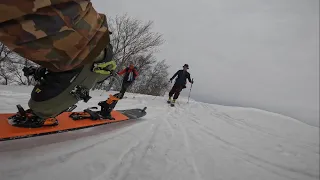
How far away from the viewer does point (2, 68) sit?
884 inches

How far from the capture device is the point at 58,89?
1.34 meters

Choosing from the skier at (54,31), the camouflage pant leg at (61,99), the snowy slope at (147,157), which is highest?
the skier at (54,31)

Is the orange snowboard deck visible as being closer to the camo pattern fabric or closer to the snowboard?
the snowboard

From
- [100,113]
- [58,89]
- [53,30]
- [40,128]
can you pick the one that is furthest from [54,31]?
[100,113]

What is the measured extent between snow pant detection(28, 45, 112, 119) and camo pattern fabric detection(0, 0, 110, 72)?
1.25ft

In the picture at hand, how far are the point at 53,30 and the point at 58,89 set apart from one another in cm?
67

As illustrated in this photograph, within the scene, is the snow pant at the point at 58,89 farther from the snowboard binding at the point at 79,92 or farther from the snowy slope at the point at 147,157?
the snowy slope at the point at 147,157

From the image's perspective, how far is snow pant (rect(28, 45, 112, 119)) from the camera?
1313 mm

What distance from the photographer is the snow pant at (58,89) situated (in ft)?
4.31

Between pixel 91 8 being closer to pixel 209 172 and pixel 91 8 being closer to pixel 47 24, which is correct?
pixel 47 24

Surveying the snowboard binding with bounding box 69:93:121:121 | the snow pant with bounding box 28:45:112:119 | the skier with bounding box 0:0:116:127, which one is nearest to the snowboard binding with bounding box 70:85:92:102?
the snow pant with bounding box 28:45:112:119

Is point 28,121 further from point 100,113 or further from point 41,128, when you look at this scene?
point 100,113

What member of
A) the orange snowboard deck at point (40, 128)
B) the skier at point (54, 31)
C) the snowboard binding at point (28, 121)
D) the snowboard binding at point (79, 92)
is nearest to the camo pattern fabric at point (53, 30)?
the skier at point (54, 31)

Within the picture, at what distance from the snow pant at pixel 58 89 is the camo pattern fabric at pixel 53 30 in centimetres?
38
